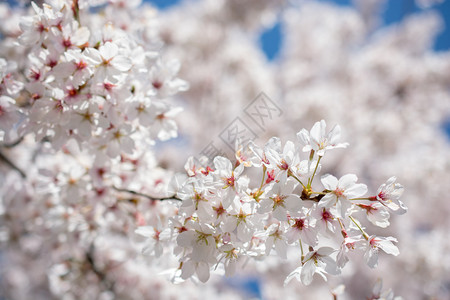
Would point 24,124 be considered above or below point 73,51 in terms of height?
below

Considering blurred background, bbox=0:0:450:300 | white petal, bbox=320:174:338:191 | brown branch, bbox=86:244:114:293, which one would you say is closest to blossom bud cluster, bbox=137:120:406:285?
white petal, bbox=320:174:338:191

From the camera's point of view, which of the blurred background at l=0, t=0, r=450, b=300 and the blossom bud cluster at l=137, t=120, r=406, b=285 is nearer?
the blossom bud cluster at l=137, t=120, r=406, b=285

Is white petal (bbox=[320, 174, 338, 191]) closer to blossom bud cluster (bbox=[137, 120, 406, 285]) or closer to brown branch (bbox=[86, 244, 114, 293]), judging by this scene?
blossom bud cluster (bbox=[137, 120, 406, 285])

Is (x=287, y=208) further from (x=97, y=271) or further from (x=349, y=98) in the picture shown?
(x=349, y=98)

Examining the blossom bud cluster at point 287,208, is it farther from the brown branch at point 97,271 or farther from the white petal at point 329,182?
the brown branch at point 97,271

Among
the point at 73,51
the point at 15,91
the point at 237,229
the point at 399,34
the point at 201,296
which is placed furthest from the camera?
the point at 399,34

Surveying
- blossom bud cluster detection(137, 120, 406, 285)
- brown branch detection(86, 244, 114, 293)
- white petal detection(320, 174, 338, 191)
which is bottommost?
brown branch detection(86, 244, 114, 293)

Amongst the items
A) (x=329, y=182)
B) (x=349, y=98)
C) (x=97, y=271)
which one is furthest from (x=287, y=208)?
(x=349, y=98)

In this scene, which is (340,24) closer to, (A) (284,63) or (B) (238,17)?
(A) (284,63)

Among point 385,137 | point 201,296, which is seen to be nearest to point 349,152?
point 385,137
